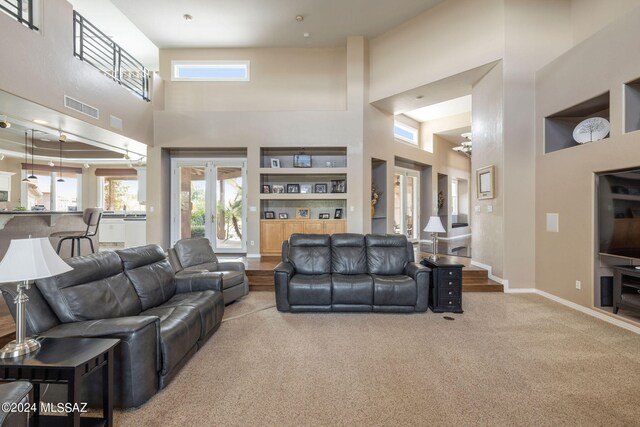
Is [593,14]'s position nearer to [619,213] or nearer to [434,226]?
[619,213]

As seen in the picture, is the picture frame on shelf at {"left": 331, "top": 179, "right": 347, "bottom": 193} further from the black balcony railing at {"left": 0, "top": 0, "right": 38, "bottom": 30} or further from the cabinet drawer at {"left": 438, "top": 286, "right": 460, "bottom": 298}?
the black balcony railing at {"left": 0, "top": 0, "right": 38, "bottom": 30}

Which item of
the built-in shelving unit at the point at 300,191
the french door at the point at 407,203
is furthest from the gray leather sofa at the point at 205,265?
the french door at the point at 407,203

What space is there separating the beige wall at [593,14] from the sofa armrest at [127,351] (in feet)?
22.1

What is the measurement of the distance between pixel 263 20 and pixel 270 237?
481 centimetres

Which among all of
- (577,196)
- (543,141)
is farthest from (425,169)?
(577,196)

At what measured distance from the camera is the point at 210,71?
7.68 meters

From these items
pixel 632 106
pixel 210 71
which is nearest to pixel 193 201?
pixel 210 71

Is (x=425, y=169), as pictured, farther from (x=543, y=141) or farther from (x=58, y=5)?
(x=58, y=5)

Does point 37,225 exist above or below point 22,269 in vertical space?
above

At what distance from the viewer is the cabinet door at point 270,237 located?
23.6 feet

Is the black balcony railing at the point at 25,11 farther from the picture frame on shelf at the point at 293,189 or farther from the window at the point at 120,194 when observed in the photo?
the window at the point at 120,194

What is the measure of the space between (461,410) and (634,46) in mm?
4311

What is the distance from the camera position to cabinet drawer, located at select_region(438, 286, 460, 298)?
13.2 ft

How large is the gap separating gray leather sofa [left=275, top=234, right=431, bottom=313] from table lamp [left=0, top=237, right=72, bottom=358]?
2.55m
